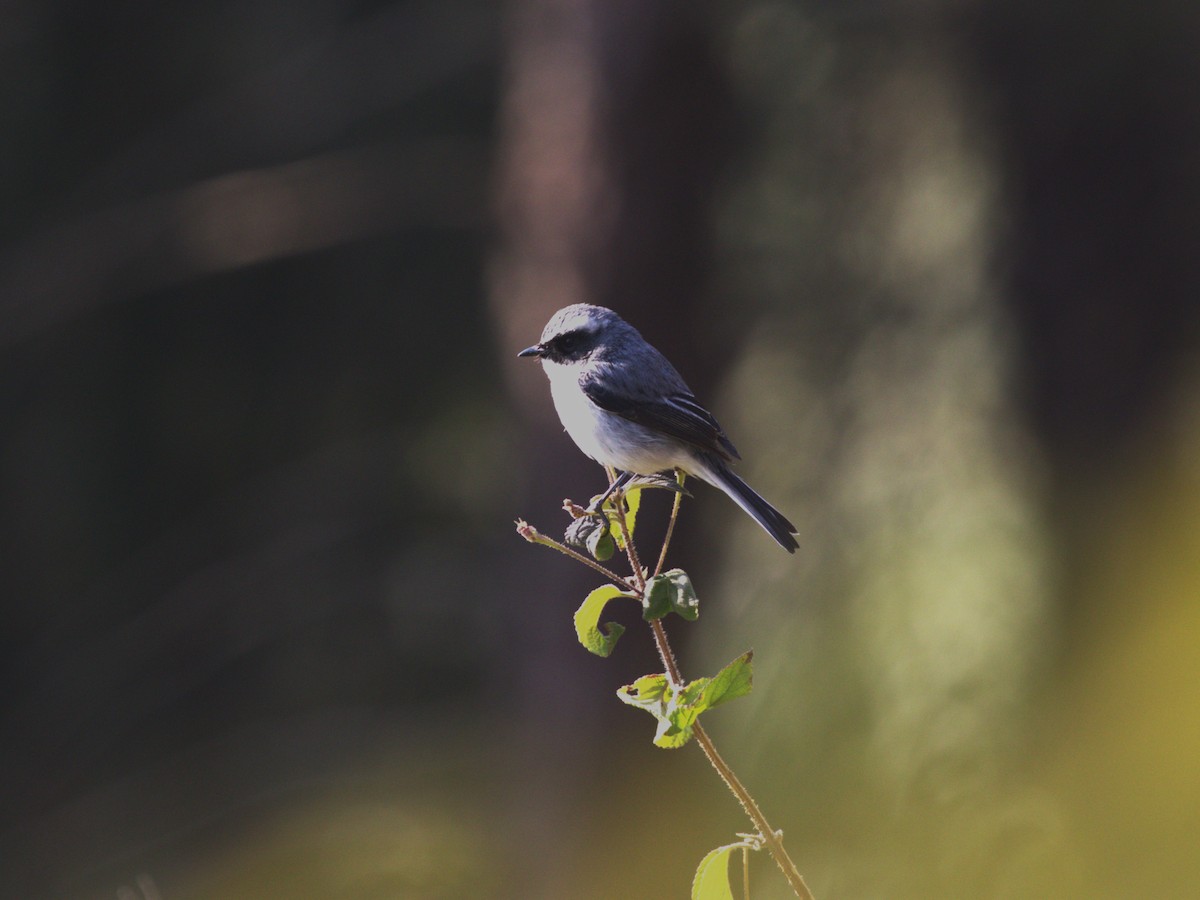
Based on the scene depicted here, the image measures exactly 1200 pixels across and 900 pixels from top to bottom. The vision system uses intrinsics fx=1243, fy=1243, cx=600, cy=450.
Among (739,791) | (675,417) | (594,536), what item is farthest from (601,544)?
(675,417)

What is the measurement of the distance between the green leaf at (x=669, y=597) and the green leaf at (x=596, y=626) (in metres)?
0.07

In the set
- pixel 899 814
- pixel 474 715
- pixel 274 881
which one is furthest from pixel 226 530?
pixel 899 814

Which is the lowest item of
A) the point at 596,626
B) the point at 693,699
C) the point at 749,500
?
the point at 693,699

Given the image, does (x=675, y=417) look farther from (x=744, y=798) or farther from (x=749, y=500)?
(x=744, y=798)

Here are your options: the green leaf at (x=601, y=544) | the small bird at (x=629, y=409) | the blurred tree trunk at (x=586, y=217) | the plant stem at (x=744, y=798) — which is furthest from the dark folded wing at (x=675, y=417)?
the blurred tree trunk at (x=586, y=217)

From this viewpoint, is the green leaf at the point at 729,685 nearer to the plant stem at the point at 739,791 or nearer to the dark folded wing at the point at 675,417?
the plant stem at the point at 739,791

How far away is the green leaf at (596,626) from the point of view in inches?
40.5

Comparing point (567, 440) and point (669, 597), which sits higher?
point (567, 440)

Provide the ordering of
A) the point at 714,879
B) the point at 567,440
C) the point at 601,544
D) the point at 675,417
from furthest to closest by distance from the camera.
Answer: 1. the point at 567,440
2. the point at 675,417
3. the point at 601,544
4. the point at 714,879

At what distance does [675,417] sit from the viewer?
163cm

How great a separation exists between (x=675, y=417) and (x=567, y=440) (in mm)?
3088

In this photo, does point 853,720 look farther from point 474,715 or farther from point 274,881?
point 474,715

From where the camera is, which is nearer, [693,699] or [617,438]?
[693,699]

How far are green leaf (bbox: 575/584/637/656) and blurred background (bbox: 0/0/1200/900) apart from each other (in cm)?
166
